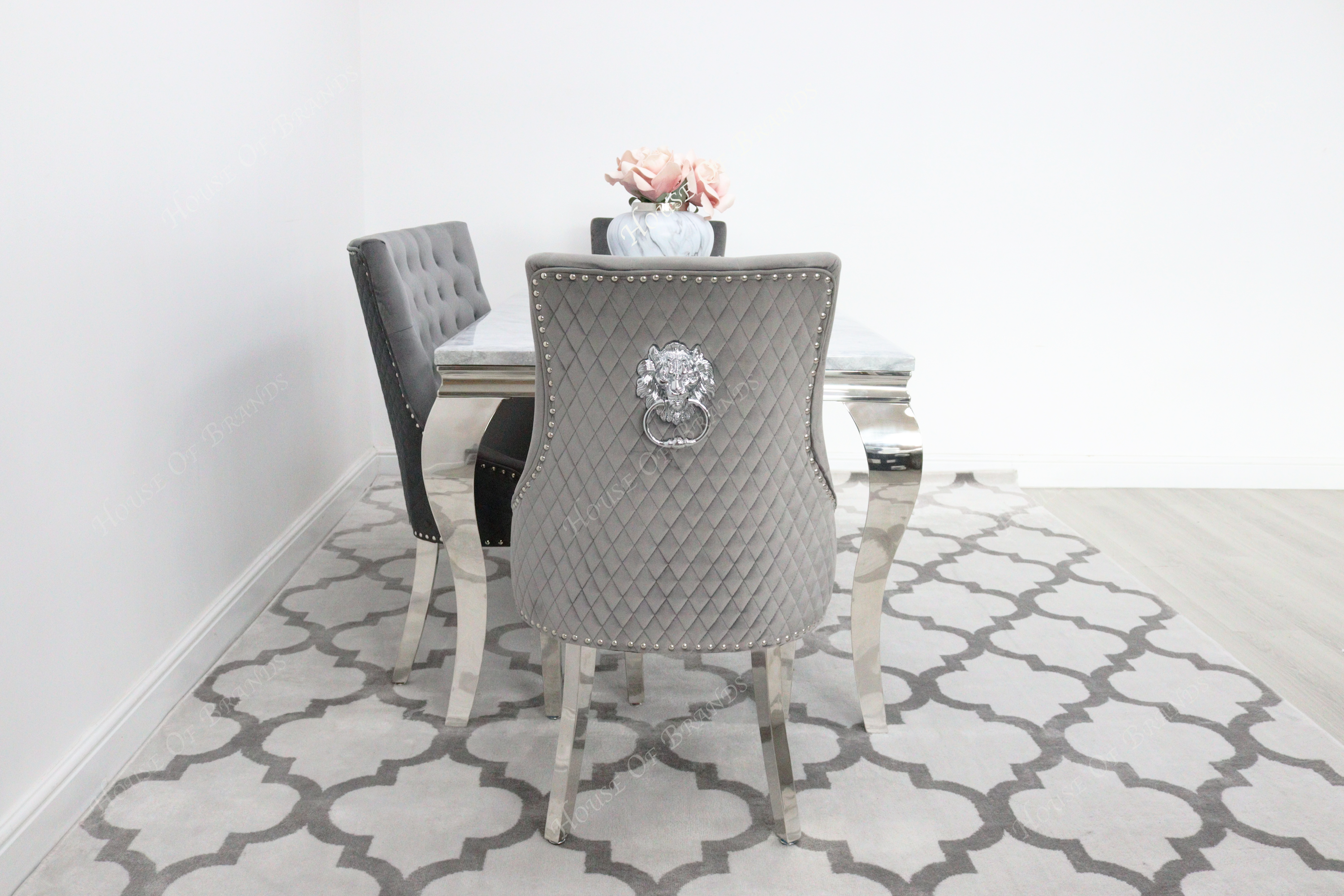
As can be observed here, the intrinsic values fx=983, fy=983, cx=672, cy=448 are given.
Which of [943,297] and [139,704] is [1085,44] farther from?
[139,704]

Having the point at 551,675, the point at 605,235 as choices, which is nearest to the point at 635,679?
the point at 551,675

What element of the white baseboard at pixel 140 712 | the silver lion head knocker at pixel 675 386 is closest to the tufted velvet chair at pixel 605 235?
the white baseboard at pixel 140 712

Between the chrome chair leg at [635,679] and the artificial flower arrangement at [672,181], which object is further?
the artificial flower arrangement at [672,181]

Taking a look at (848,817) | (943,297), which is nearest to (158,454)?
(848,817)

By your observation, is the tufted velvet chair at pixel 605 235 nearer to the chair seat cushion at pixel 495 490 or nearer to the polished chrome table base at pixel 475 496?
the chair seat cushion at pixel 495 490

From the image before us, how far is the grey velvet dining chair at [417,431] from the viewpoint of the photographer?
1.75 metres

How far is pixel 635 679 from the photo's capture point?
1.88 meters

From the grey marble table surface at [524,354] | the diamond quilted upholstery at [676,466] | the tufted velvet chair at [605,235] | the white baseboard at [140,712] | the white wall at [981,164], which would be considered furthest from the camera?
the white wall at [981,164]

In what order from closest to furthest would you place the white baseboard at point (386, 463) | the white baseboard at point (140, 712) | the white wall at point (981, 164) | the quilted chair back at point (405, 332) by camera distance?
the white baseboard at point (140, 712)
the quilted chair back at point (405, 332)
the white wall at point (981, 164)
the white baseboard at point (386, 463)

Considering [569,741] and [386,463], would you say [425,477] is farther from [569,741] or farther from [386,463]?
[386,463]

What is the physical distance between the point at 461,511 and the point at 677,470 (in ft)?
1.90

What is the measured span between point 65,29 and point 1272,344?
366 centimetres

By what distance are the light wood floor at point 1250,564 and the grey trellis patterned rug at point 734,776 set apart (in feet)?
0.39

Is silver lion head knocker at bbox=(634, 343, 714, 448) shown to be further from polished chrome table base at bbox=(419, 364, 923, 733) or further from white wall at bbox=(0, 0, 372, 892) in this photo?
white wall at bbox=(0, 0, 372, 892)
